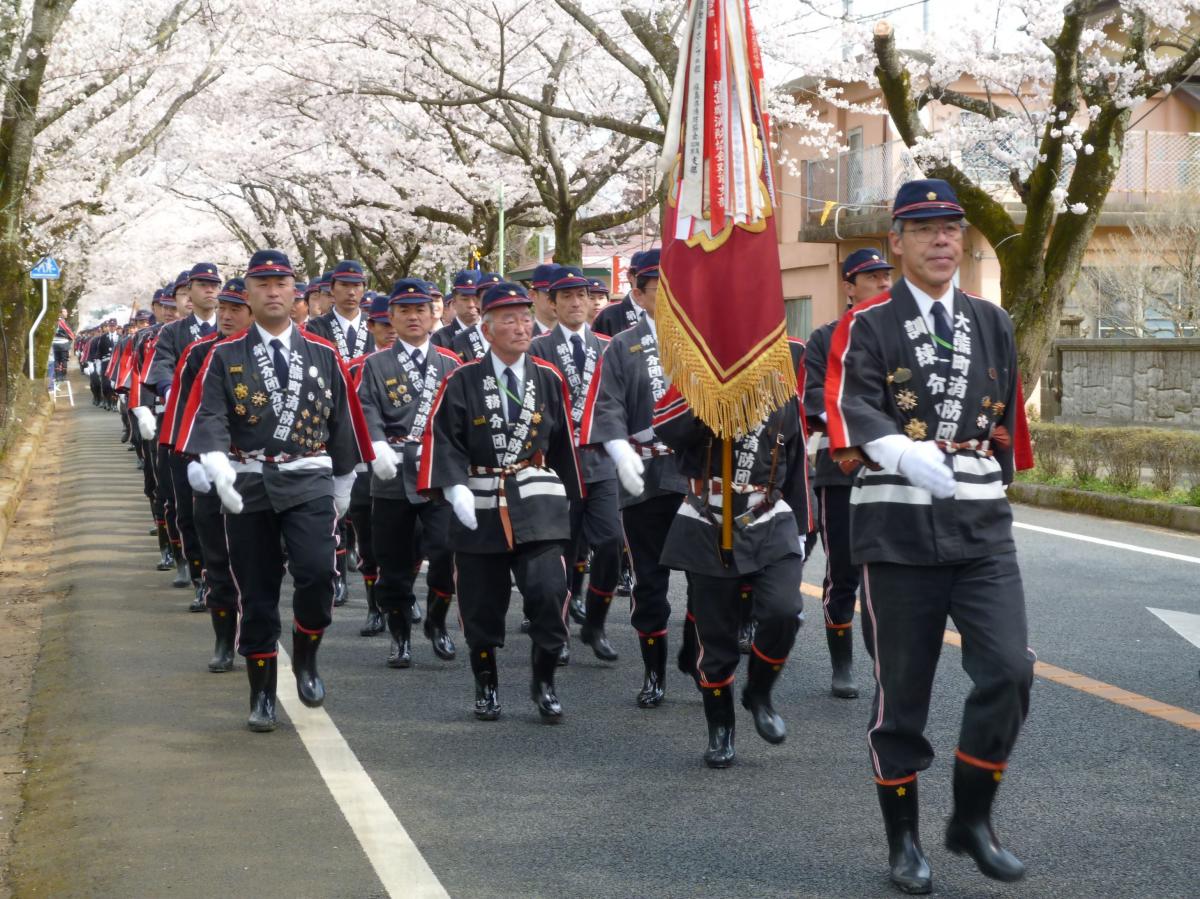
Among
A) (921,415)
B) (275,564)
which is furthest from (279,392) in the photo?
(921,415)

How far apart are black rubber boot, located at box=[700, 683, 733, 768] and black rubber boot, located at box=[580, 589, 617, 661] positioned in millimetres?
2226

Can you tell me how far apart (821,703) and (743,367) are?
1.98 m

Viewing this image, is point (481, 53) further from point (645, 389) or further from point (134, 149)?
point (645, 389)

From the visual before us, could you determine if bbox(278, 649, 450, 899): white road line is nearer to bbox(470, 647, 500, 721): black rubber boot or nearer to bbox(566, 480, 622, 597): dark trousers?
bbox(470, 647, 500, 721): black rubber boot

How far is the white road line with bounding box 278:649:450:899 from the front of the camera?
14.9 feet

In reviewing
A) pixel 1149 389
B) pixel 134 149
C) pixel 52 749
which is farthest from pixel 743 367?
pixel 134 149

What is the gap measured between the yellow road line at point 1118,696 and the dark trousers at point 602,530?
74.2 inches

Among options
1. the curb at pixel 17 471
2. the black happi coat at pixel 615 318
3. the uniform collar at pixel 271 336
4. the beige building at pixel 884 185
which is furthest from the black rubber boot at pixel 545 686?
the beige building at pixel 884 185

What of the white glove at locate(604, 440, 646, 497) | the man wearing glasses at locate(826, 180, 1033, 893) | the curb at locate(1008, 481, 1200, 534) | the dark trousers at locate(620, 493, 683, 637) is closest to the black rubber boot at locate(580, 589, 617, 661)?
the dark trousers at locate(620, 493, 683, 637)

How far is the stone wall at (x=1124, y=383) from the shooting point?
18156mm

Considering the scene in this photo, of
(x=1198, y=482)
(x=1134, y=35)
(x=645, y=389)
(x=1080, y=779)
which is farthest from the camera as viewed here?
(x=1134, y=35)

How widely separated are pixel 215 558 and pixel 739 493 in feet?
10.8

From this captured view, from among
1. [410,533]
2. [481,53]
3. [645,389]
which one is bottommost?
[410,533]

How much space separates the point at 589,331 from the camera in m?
9.07
